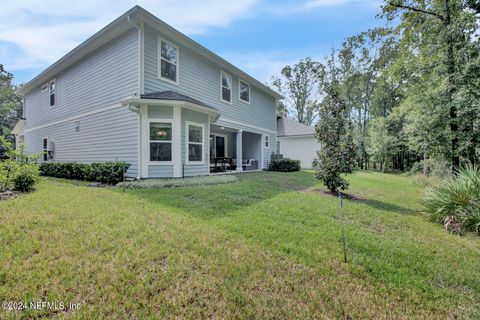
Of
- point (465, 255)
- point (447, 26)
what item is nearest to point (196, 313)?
point (465, 255)

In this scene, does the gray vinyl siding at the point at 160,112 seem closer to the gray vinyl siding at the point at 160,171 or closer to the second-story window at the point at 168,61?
the second-story window at the point at 168,61

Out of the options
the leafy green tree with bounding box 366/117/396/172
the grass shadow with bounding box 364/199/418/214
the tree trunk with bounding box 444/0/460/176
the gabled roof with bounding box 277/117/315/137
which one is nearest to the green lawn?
the grass shadow with bounding box 364/199/418/214

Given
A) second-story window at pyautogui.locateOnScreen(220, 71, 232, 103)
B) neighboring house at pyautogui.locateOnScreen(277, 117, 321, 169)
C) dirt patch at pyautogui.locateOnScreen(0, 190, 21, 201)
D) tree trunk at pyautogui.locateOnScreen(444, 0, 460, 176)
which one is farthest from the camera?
neighboring house at pyautogui.locateOnScreen(277, 117, 321, 169)

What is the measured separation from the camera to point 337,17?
29.3 feet

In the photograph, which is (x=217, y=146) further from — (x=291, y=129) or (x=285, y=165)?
(x=291, y=129)

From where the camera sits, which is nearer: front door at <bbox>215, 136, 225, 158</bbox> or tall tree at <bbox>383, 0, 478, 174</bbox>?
tall tree at <bbox>383, 0, 478, 174</bbox>

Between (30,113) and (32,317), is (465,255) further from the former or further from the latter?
(30,113)

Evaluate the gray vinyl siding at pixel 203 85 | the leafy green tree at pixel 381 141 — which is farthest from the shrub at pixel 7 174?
the leafy green tree at pixel 381 141

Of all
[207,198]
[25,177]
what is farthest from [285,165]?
[25,177]

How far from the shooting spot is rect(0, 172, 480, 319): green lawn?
2227 mm

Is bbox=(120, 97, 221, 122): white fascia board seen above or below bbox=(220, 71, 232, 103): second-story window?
below

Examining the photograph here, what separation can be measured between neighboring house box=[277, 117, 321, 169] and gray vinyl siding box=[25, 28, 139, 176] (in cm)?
1569

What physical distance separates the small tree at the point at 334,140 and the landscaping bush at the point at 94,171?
7.30 metres

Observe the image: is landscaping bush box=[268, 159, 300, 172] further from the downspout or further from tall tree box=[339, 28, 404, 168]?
tall tree box=[339, 28, 404, 168]
